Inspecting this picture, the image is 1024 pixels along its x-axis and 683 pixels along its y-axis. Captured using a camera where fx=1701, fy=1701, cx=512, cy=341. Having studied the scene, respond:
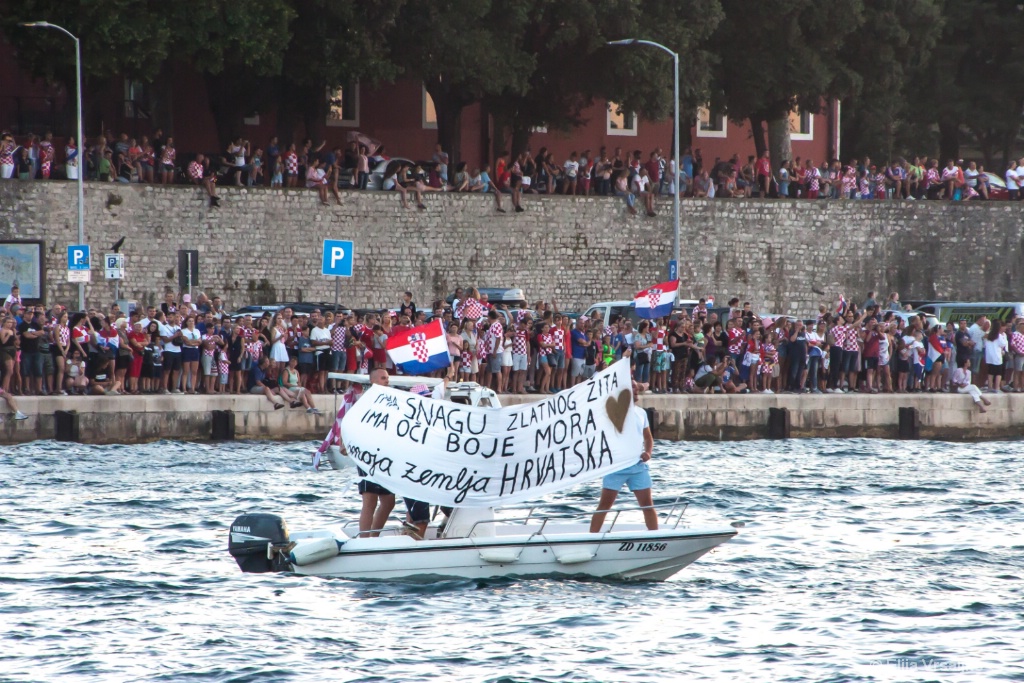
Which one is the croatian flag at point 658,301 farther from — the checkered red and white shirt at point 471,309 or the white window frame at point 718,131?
the white window frame at point 718,131

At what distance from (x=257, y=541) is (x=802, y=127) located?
152 ft

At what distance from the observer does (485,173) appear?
46.2m

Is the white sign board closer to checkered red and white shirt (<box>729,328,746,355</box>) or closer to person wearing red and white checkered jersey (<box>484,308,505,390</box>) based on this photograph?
person wearing red and white checkered jersey (<box>484,308,505,390</box>)

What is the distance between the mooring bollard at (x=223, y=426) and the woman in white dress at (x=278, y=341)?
1232 mm

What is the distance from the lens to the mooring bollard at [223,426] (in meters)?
29.1

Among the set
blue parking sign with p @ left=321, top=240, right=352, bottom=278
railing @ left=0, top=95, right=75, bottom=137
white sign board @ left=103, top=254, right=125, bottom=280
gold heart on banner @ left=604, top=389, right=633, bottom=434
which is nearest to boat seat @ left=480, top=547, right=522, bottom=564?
gold heart on banner @ left=604, top=389, right=633, bottom=434

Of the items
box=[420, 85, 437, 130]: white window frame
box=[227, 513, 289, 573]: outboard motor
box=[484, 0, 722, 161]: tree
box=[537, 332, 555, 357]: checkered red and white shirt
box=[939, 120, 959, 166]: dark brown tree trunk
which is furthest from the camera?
box=[939, 120, 959, 166]: dark brown tree trunk

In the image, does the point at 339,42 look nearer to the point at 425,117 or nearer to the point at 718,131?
the point at 425,117

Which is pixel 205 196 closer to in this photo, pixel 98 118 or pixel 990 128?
pixel 98 118

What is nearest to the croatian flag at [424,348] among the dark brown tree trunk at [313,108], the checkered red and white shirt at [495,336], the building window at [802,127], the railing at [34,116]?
the checkered red and white shirt at [495,336]

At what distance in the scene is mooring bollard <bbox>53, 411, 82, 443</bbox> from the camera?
28109mm

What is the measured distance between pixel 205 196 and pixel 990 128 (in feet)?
106

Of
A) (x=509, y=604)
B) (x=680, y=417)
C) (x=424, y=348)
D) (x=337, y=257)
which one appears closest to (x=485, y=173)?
(x=337, y=257)

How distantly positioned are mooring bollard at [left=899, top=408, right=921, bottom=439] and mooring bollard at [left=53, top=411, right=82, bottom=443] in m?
15.3
